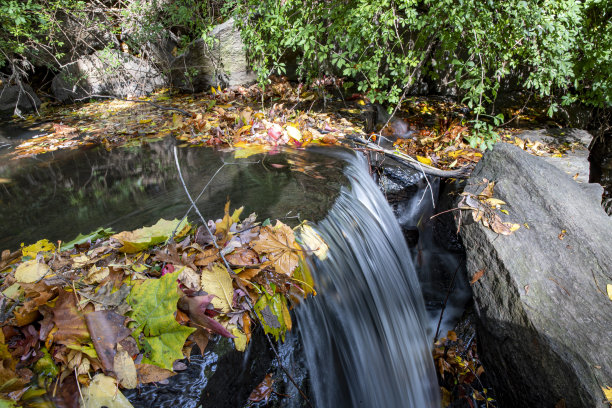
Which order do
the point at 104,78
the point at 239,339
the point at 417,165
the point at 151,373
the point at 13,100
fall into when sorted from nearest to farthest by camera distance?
the point at 151,373, the point at 239,339, the point at 417,165, the point at 13,100, the point at 104,78

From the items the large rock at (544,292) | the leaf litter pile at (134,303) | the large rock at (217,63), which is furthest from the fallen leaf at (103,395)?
the large rock at (217,63)

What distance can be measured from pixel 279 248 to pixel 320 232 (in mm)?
423

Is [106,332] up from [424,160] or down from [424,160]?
up

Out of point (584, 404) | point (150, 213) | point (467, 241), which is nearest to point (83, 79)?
point (150, 213)

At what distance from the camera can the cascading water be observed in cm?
195

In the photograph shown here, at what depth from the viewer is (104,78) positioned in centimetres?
735

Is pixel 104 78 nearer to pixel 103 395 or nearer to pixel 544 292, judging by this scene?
pixel 103 395

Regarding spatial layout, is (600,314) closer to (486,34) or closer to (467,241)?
(467,241)

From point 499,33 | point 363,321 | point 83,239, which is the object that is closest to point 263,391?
point 363,321

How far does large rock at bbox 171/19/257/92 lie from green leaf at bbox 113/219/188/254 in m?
5.49

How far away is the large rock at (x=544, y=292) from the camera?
1.92 metres

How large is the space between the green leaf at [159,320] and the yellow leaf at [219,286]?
19 cm

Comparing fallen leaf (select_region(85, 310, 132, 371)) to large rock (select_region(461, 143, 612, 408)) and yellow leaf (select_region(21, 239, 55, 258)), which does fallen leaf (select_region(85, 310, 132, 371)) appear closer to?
yellow leaf (select_region(21, 239, 55, 258))

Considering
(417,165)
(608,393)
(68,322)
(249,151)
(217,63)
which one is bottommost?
(608,393)
